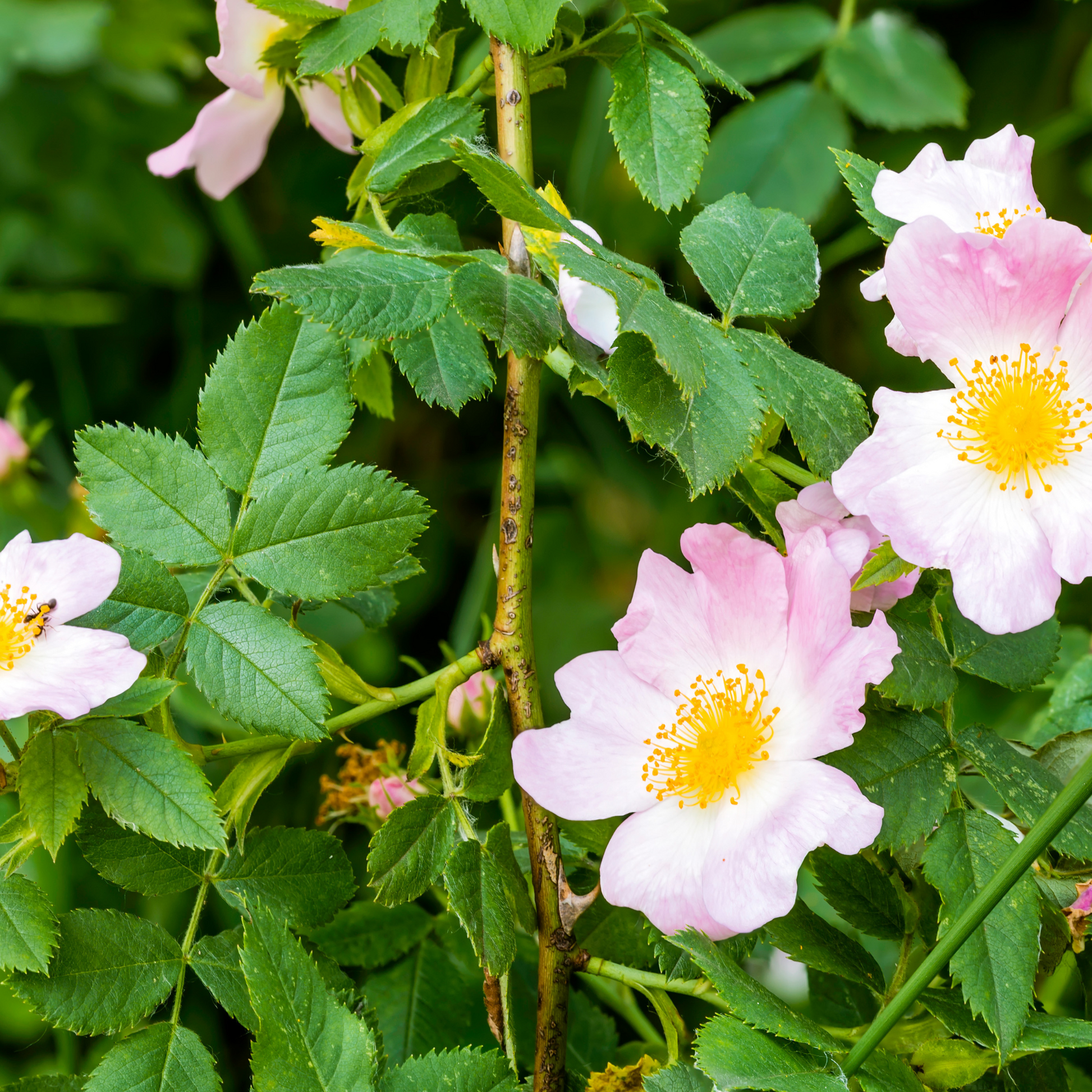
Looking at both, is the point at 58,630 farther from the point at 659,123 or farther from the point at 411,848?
the point at 659,123

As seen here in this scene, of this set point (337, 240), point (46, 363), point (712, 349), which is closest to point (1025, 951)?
point (712, 349)

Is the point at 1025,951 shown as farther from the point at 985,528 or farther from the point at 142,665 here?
the point at 142,665

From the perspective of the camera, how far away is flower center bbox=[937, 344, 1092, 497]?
352 millimetres

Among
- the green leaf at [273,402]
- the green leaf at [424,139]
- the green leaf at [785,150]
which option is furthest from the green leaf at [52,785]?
the green leaf at [785,150]

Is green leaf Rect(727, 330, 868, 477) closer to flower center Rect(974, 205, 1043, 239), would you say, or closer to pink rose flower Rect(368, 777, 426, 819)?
flower center Rect(974, 205, 1043, 239)

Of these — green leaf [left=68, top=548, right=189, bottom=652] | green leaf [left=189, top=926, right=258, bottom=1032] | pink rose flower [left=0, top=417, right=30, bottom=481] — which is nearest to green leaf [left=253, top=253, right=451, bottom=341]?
green leaf [left=68, top=548, right=189, bottom=652]

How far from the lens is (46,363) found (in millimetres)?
1361

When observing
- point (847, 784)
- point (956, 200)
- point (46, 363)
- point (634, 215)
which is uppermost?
point (956, 200)

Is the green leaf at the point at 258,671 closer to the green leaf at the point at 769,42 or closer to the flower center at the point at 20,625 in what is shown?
the flower center at the point at 20,625

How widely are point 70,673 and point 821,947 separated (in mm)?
257

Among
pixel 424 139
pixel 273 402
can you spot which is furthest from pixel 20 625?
pixel 424 139

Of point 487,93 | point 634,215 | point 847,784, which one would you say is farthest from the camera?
point 634,215

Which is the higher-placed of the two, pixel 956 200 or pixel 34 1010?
pixel 956 200

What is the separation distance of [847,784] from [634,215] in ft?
2.98
